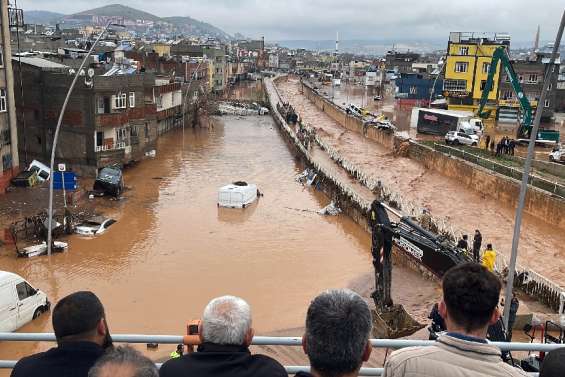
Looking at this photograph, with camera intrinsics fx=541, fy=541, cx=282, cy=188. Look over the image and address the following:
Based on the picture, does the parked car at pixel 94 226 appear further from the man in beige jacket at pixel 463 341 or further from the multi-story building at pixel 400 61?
the multi-story building at pixel 400 61

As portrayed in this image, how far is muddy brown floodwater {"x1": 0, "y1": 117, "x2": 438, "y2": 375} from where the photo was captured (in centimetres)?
1546

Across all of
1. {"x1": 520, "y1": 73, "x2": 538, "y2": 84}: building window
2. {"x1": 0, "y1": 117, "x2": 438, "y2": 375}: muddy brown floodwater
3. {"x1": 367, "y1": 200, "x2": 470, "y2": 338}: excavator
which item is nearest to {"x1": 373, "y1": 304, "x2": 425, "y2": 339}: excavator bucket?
{"x1": 367, "y1": 200, "x2": 470, "y2": 338}: excavator

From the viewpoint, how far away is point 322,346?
8.98 ft

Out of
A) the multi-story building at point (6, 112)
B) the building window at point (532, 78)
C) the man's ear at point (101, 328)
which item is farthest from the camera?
the building window at point (532, 78)

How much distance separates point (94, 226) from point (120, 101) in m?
12.1

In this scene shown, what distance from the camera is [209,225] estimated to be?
78.2ft

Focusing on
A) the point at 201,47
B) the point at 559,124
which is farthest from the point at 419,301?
the point at 201,47

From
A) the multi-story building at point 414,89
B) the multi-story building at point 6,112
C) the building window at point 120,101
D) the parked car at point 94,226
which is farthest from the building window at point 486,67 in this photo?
the multi-story building at point 6,112

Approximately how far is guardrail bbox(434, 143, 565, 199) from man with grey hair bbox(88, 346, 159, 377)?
2569 centimetres

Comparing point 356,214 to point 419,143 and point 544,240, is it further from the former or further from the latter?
point 419,143

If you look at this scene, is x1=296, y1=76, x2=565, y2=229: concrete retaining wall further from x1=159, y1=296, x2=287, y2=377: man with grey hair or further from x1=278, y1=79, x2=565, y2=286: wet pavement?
x1=159, y1=296, x2=287, y2=377: man with grey hair

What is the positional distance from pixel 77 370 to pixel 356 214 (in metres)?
22.7

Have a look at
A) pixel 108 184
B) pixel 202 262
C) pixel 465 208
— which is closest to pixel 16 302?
pixel 202 262

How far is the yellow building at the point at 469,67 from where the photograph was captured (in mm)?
56062
